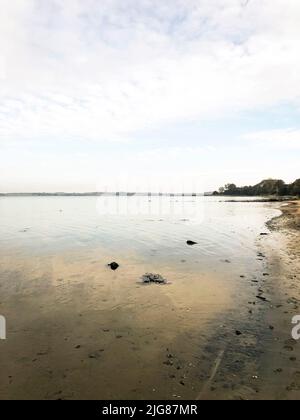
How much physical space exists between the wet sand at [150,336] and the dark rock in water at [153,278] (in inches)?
23.5

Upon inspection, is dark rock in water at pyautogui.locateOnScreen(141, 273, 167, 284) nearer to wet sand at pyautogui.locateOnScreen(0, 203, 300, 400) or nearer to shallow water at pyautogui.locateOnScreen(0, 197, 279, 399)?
shallow water at pyautogui.locateOnScreen(0, 197, 279, 399)

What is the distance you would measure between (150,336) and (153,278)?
6.88 meters

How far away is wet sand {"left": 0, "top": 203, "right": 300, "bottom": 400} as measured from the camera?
7.62 m

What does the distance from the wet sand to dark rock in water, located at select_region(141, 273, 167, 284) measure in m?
0.60

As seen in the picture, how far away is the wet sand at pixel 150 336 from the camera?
25.0 ft

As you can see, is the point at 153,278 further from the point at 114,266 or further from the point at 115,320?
the point at 115,320

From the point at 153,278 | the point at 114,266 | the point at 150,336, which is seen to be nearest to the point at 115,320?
the point at 150,336

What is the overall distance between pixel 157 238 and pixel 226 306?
68.3 ft

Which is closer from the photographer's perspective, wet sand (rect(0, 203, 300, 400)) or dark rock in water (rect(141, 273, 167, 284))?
wet sand (rect(0, 203, 300, 400))

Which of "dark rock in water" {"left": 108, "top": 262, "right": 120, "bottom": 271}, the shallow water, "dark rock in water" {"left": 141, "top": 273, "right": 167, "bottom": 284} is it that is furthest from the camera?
"dark rock in water" {"left": 108, "top": 262, "right": 120, "bottom": 271}

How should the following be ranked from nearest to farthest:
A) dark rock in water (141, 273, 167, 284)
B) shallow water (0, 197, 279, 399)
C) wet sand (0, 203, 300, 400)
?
wet sand (0, 203, 300, 400) → shallow water (0, 197, 279, 399) → dark rock in water (141, 273, 167, 284)

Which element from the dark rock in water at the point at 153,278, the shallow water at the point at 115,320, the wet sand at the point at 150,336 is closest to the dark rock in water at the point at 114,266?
the shallow water at the point at 115,320

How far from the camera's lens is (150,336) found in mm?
10438

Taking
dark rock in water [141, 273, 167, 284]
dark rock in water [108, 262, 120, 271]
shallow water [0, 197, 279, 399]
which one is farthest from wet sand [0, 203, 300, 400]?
dark rock in water [108, 262, 120, 271]
